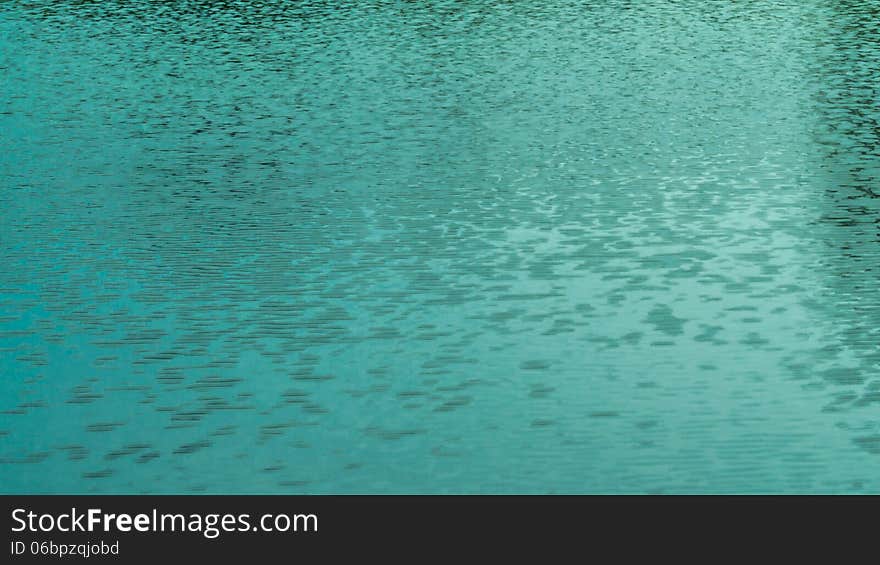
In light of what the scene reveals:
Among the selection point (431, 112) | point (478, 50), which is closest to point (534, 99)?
point (431, 112)

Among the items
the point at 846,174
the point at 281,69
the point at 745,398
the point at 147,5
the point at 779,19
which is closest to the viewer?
the point at 745,398

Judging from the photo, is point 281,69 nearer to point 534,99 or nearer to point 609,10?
point 534,99

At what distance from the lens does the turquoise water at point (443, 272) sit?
1480 cm

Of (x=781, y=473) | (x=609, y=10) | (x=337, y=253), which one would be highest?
(x=609, y=10)

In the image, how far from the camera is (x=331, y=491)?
13938 millimetres

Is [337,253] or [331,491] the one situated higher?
[337,253]

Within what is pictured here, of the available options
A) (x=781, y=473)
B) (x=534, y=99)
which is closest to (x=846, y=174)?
(x=534, y=99)

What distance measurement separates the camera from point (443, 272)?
20156mm

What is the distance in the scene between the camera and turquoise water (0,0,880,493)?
14805 millimetres

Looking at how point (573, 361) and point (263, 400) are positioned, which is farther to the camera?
point (573, 361)

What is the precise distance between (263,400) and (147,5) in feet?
106

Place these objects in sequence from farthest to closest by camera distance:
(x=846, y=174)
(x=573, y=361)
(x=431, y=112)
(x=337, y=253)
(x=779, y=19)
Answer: (x=779, y=19) < (x=431, y=112) < (x=846, y=174) < (x=337, y=253) < (x=573, y=361)

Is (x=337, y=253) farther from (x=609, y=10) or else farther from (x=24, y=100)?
(x=609, y=10)

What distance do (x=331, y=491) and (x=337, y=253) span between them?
7.39 metres
